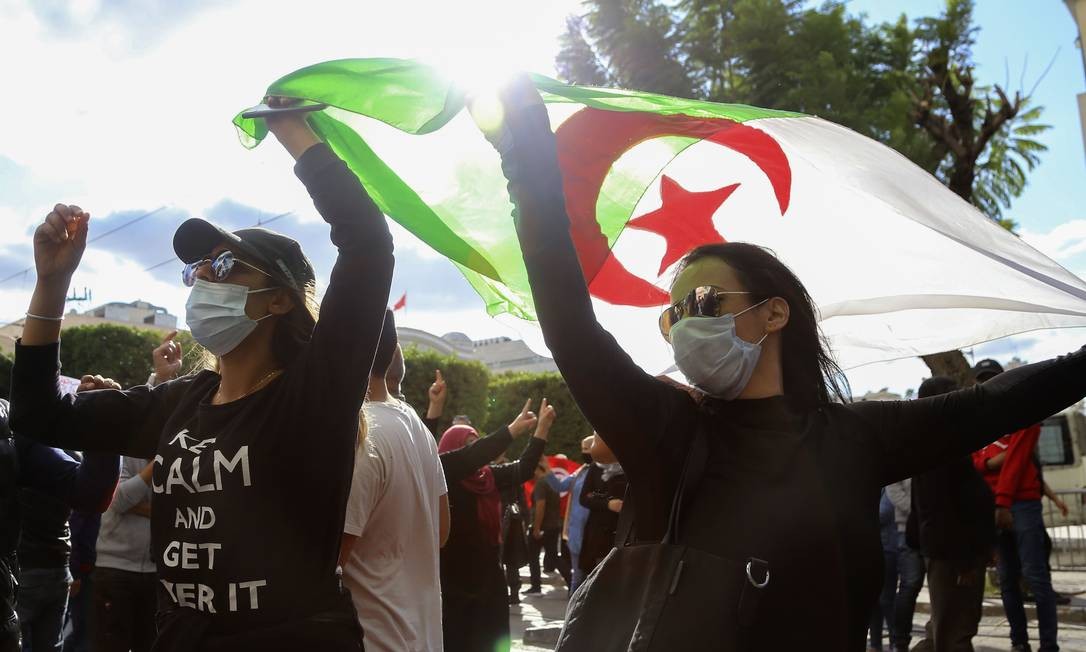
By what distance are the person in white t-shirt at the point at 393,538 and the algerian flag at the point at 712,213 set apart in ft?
1.95

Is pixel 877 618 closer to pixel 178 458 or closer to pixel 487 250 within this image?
pixel 487 250

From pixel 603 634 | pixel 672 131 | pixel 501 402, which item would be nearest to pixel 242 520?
pixel 603 634

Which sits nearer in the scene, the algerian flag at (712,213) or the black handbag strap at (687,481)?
the black handbag strap at (687,481)

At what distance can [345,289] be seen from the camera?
218cm

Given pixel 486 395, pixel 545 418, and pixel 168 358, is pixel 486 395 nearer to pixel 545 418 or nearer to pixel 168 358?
pixel 545 418

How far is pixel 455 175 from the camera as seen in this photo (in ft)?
10.2

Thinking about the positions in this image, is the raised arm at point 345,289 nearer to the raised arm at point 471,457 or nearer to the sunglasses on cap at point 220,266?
the sunglasses on cap at point 220,266

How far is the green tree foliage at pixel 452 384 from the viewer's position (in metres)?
28.3

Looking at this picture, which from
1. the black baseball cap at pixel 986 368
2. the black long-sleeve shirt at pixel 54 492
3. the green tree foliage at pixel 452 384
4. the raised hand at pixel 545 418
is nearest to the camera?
the black long-sleeve shirt at pixel 54 492

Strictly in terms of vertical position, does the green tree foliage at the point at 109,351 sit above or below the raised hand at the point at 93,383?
above

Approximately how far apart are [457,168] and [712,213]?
110 cm

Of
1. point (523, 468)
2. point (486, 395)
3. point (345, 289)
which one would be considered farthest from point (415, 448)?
point (486, 395)

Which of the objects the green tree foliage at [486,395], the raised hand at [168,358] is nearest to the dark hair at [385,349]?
the raised hand at [168,358]

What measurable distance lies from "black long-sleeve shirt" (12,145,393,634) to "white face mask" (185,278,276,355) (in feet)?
0.55
